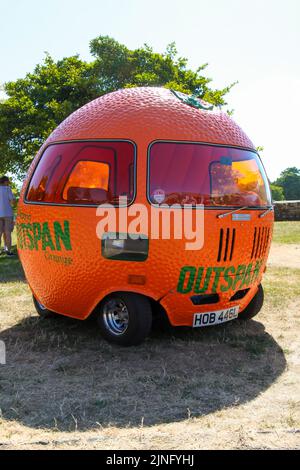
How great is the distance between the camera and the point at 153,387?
4.09 m

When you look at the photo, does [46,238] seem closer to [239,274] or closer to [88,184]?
[88,184]

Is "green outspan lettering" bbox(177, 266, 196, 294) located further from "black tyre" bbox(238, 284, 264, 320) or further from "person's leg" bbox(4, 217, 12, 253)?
"person's leg" bbox(4, 217, 12, 253)

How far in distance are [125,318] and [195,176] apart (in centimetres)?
160

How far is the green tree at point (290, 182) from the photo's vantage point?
67.6 meters

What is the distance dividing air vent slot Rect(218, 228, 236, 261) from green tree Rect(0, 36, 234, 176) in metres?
9.56

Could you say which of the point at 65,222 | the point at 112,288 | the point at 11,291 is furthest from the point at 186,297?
the point at 11,291

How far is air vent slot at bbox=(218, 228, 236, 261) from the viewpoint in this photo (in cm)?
482

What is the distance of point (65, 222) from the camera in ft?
16.3

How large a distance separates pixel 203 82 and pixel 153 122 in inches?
505

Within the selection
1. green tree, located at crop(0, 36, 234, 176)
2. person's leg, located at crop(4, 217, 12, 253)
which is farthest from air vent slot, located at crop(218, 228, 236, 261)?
green tree, located at crop(0, 36, 234, 176)

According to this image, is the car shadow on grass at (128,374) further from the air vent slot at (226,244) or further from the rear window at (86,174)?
the rear window at (86,174)
